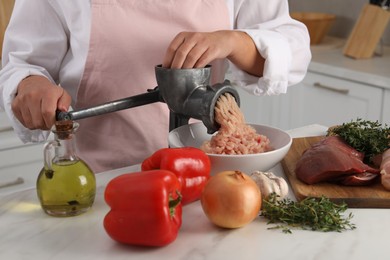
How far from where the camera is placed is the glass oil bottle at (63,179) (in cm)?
104

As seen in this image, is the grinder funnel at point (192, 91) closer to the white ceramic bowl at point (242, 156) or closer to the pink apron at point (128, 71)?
the white ceramic bowl at point (242, 156)

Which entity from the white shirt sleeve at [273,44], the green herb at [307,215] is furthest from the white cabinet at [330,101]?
the green herb at [307,215]

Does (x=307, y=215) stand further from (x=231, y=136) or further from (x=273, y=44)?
(x=273, y=44)

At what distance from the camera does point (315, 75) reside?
2684 millimetres

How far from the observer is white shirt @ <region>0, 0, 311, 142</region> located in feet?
4.64

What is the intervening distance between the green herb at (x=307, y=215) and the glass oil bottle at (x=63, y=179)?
0.94 ft

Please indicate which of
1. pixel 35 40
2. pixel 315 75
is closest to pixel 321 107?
pixel 315 75

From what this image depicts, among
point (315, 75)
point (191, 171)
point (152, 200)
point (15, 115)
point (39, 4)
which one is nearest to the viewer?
point (152, 200)

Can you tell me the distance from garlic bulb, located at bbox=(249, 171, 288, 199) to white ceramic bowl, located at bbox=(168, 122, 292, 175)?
0.05 metres

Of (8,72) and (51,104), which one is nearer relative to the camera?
(51,104)

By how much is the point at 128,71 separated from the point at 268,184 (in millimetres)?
503

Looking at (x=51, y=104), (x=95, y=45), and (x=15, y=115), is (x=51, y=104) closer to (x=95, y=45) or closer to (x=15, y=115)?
(x=15, y=115)

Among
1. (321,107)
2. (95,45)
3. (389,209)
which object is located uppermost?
(95,45)

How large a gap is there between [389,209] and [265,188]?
0.71ft
